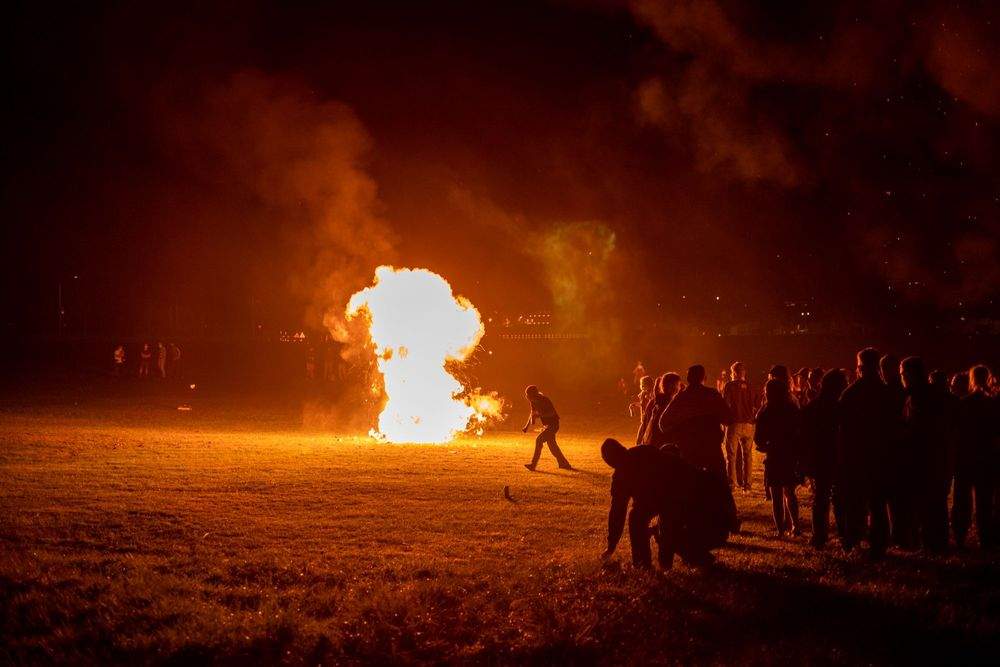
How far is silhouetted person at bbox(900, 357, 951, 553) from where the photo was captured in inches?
312

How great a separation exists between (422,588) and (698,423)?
12.5ft

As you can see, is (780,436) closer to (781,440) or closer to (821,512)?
(781,440)

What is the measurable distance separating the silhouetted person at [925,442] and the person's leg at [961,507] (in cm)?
43

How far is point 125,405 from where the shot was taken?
27.5 m

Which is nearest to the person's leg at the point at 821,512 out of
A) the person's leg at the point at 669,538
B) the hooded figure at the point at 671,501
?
the hooded figure at the point at 671,501

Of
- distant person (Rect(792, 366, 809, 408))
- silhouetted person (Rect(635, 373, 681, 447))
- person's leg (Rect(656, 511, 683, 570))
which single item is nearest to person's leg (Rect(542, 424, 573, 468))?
silhouetted person (Rect(635, 373, 681, 447))

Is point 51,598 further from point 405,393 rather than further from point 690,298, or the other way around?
point 690,298

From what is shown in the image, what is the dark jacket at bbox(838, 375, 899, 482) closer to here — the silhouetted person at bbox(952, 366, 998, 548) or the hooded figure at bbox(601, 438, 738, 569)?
the silhouetted person at bbox(952, 366, 998, 548)

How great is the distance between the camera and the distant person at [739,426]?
12.3m

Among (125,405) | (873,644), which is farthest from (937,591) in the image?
(125,405)

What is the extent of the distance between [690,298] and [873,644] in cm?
5025

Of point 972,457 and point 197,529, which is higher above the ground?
point 972,457

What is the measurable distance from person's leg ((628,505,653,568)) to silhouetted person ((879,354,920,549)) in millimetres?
2572

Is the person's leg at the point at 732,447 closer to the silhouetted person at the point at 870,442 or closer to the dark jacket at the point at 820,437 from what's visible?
the dark jacket at the point at 820,437
